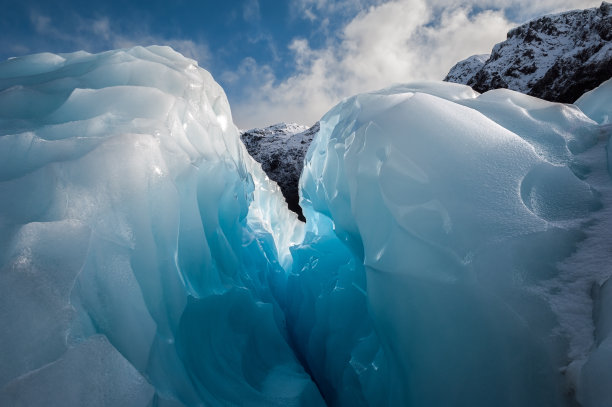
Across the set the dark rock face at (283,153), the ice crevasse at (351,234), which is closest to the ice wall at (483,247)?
the ice crevasse at (351,234)

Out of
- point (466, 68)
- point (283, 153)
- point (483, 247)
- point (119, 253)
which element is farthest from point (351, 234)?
point (466, 68)

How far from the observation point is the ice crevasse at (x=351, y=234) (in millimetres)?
897

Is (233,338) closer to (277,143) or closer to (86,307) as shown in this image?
(86,307)

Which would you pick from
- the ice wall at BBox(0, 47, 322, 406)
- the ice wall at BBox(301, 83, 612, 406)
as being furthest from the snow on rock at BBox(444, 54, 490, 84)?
the ice wall at BBox(0, 47, 322, 406)

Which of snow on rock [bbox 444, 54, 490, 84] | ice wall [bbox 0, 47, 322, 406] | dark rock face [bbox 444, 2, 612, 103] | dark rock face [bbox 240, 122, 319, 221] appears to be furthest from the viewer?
snow on rock [bbox 444, 54, 490, 84]

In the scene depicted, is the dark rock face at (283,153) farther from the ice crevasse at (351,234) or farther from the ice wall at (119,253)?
the ice crevasse at (351,234)

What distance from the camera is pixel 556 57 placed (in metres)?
13.5

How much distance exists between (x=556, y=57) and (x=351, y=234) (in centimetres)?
1690

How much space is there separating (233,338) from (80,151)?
1220mm

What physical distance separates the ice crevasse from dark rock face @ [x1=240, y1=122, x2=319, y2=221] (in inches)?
526

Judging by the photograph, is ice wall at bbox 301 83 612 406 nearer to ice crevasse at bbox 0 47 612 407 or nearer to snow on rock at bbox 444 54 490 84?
ice crevasse at bbox 0 47 612 407

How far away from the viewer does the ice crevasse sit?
897 millimetres

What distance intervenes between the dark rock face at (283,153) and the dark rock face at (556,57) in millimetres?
9781

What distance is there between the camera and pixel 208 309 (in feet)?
5.30
